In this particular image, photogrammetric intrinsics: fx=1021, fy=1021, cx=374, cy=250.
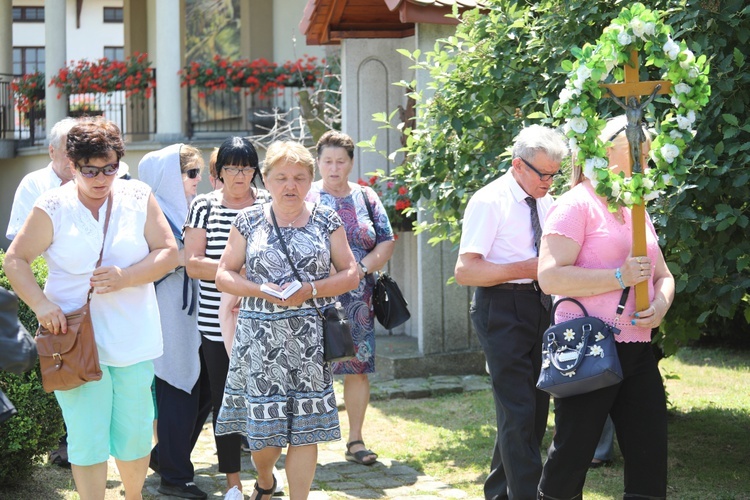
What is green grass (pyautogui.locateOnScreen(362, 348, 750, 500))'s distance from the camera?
20.3ft

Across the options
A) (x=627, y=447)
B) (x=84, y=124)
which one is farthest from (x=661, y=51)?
(x=84, y=124)

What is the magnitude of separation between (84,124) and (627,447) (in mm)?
2833

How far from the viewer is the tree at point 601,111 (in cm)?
507

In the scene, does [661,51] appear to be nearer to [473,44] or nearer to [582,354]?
[582,354]

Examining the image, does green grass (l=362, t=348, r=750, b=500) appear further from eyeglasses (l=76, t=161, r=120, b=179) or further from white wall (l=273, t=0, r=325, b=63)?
white wall (l=273, t=0, r=325, b=63)

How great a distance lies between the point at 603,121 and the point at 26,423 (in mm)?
3454

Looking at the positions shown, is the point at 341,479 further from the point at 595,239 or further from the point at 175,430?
the point at 595,239

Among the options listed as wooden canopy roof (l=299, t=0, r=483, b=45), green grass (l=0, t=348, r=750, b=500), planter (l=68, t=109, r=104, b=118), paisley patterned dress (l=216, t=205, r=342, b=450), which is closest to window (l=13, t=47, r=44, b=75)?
planter (l=68, t=109, r=104, b=118)

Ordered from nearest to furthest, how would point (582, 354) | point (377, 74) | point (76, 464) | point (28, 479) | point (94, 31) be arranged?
point (582, 354) → point (76, 464) → point (28, 479) → point (377, 74) → point (94, 31)

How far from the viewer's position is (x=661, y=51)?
400 centimetres

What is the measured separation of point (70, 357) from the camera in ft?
14.8

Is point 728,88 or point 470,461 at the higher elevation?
point 728,88

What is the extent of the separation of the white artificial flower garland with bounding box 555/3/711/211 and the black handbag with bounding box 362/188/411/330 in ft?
9.69

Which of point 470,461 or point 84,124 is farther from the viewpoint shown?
point 470,461
